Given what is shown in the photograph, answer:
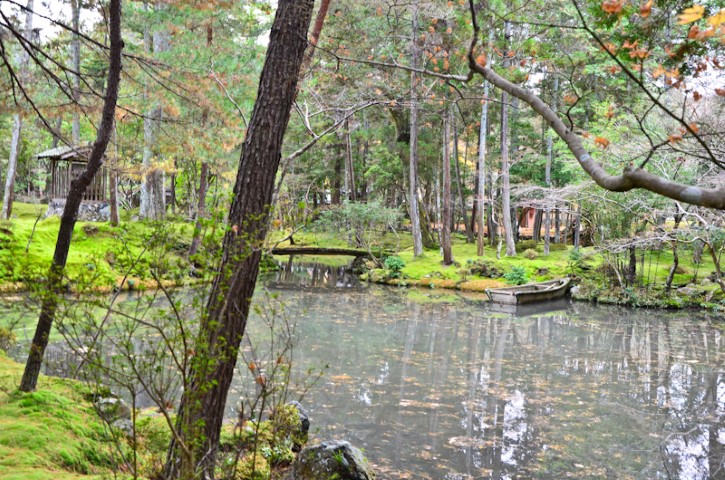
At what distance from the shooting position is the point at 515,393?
6699 millimetres

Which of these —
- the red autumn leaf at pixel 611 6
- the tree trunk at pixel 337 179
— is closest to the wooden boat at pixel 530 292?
the tree trunk at pixel 337 179

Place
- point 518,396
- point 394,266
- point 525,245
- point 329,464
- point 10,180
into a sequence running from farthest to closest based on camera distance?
1. point 525,245
2. point 394,266
3. point 10,180
4. point 518,396
5. point 329,464

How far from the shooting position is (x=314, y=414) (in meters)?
5.57

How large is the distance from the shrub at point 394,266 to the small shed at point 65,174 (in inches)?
369

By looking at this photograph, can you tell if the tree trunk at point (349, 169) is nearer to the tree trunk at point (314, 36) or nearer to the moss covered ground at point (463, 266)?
the moss covered ground at point (463, 266)

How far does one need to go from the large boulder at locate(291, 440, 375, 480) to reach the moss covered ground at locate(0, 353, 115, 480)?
1249 mm

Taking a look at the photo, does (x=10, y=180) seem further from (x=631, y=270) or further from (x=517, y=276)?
(x=631, y=270)

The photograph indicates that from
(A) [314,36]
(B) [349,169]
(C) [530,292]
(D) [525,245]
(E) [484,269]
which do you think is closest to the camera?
(A) [314,36]

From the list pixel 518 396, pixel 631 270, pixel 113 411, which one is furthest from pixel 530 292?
pixel 113 411

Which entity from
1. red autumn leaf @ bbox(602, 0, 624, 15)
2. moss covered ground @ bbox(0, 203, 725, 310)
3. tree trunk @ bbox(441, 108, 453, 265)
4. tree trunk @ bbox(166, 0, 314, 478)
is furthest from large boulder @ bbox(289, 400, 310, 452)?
tree trunk @ bbox(441, 108, 453, 265)

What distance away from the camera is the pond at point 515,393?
4703 mm

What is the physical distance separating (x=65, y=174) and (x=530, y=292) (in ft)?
46.4

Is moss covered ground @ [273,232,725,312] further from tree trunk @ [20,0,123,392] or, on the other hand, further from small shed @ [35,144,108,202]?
tree trunk @ [20,0,123,392]

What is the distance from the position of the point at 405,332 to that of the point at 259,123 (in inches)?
302
